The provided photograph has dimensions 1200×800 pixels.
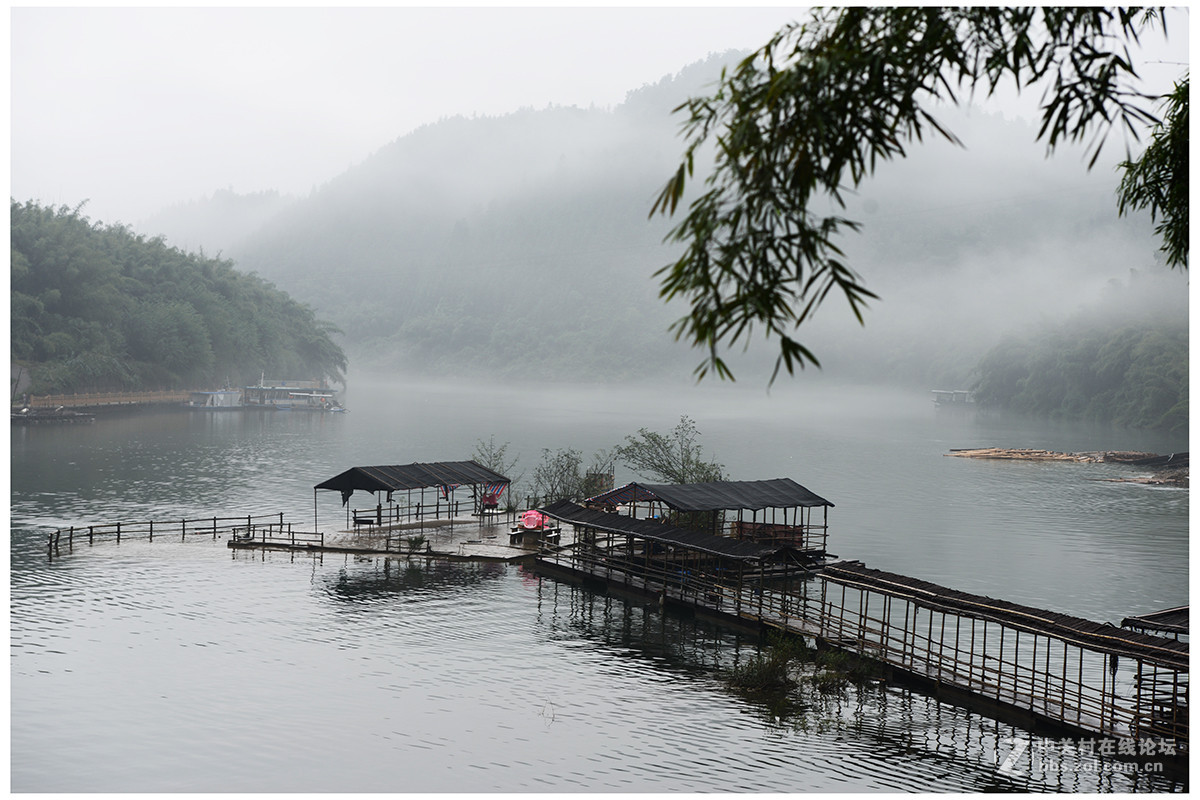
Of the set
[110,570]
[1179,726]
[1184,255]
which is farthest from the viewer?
[110,570]

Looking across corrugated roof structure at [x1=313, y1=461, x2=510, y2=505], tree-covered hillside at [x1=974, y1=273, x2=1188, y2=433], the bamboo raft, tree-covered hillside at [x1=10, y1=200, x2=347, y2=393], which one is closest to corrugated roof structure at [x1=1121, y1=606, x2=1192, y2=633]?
corrugated roof structure at [x1=313, y1=461, x2=510, y2=505]

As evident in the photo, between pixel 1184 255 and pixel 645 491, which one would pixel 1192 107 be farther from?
pixel 645 491

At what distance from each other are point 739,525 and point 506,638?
1435cm

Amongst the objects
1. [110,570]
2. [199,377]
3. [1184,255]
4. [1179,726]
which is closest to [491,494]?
[110,570]

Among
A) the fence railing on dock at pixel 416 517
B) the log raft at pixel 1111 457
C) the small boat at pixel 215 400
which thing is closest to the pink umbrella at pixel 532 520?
the fence railing on dock at pixel 416 517

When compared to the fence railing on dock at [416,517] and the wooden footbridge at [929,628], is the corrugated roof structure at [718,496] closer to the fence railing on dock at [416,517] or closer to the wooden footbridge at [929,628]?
the wooden footbridge at [929,628]

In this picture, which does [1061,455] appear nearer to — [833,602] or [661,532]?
[833,602]

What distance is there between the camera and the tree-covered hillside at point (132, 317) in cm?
11150

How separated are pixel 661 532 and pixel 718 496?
5.24 metres

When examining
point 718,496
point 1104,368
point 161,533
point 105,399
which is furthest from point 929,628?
point 1104,368

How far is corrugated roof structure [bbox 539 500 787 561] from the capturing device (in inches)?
1358

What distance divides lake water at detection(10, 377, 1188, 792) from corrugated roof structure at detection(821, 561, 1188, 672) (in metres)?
2.33

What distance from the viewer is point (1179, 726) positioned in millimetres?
22047

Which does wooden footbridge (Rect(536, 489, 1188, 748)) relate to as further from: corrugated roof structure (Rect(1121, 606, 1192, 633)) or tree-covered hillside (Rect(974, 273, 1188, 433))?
tree-covered hillside (Rect(974, 273, 1188, 433))
